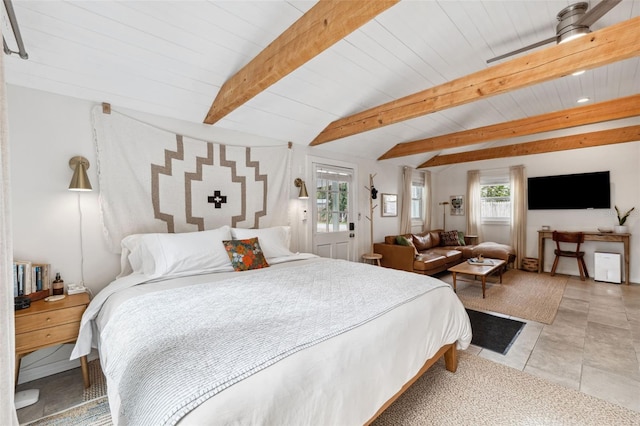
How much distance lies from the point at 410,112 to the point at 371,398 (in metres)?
2.74

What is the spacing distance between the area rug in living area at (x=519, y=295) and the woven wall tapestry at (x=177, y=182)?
2.90 metres

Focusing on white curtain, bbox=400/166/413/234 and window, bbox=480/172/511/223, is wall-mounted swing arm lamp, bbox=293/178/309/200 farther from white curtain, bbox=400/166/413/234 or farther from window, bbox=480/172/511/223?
window, bbox=480/172/511/223

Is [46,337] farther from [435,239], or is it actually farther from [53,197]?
[435,239]

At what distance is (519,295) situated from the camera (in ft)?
13.0

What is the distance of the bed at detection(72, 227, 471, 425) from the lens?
0.92 meters

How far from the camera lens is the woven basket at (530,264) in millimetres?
5453

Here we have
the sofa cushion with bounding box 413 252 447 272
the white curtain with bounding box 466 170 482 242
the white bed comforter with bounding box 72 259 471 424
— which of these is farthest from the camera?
the white curtain with bounding box 466 170 482 242

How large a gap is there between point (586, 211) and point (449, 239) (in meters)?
2.40


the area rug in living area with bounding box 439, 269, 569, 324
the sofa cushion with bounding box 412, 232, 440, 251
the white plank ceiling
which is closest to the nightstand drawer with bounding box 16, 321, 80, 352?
the white plank ceiling

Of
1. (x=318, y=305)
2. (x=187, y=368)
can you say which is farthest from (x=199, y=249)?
(x=187, y=368)

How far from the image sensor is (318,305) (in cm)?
158

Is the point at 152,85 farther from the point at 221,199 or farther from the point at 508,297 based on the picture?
the point at 508,297

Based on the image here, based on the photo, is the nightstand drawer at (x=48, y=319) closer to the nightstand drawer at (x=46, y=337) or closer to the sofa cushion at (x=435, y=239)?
the nightstand drawer at (x=46, y=337)

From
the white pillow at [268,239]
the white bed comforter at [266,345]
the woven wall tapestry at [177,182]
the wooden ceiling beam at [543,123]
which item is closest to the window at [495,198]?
Answer: the wooden ceiling beam at [543,123]
